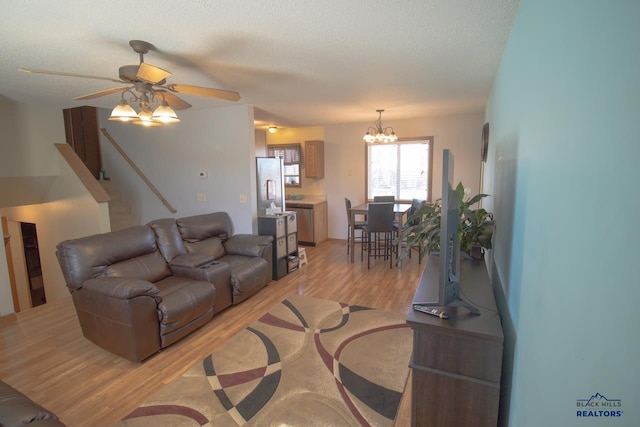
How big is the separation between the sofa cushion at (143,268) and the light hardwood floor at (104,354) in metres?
0.68

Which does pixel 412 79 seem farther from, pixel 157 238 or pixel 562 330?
pixel 157 238

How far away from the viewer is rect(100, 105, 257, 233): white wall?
14.5 ft

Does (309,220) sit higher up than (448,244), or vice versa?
(448,244)

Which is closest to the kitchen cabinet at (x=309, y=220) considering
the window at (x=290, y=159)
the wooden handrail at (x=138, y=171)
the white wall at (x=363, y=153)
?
A: the white wall at (x=363, y=153)

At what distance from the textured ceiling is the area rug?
2440mm

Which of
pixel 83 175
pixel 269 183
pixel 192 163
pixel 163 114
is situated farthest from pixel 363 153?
pixel 83 175

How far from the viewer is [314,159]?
6.46 m

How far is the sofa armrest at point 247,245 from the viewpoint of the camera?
391 cm

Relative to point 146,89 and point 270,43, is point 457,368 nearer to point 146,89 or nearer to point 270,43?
point 270,43

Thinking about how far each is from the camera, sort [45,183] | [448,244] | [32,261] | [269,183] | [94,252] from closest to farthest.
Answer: [448,244], [94,252], [45,183], [269,183], [32,261]

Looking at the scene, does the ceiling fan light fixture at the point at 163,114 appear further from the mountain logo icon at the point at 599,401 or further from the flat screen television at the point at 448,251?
the mountain logo icon at the point at 599,401

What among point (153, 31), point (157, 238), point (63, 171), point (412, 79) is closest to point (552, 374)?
point (153, 31)

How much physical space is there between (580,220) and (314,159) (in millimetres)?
5897

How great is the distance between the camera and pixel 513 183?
1.56 meters
